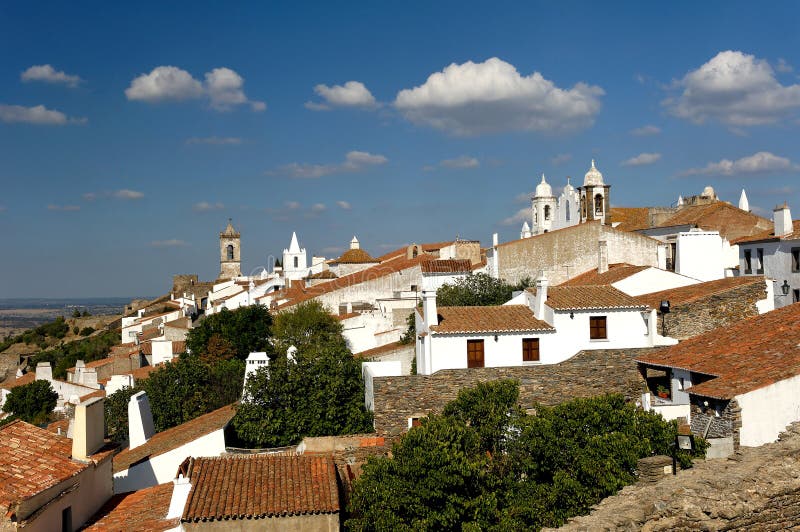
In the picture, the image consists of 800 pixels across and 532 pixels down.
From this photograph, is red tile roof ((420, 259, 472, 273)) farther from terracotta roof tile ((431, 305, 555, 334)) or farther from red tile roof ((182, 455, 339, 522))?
red tile roof ((182, 455, 339, 522))

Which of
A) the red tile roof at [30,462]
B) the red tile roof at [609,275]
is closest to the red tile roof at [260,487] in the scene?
the red tile roof at [30,462]

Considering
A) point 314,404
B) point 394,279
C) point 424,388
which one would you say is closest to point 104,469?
point 314,404

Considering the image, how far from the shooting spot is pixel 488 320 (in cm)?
2503

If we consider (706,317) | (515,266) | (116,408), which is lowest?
(116,408)

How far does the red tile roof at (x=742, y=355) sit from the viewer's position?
49.9ft

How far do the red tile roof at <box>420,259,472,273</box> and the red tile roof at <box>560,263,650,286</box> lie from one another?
997 cm

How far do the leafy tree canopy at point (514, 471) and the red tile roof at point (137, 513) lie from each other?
12.4 feet

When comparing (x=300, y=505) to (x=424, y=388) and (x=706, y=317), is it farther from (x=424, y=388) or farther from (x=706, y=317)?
(x=706, y=317)

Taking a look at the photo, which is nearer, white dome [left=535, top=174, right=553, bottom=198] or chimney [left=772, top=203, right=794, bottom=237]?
chimney [left=772, top=203, right=794, bottom=237]

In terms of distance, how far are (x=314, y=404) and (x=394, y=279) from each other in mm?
23161

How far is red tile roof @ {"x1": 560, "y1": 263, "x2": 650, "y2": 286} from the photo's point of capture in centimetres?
2991

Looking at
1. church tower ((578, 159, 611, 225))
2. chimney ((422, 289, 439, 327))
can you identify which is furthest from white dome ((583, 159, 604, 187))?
chimney ((422, 289, 439, 327))

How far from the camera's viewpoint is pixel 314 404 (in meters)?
23.1

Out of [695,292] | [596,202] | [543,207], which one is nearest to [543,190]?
[543,207]
